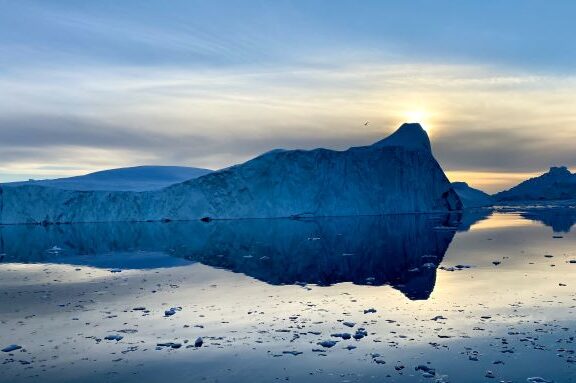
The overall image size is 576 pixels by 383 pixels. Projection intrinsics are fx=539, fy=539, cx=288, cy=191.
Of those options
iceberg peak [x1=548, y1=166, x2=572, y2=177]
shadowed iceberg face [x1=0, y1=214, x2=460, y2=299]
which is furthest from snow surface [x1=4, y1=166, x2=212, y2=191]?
iceberg peak [x1=548, y1=166, x2=572, y2=177]

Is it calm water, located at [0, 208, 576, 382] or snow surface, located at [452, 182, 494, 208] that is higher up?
snow surface, located at [452, 182, 494, 208]

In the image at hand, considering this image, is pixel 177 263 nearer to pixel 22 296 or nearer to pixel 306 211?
pixel 22 296

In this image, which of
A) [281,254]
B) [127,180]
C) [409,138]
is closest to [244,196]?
[127,180]

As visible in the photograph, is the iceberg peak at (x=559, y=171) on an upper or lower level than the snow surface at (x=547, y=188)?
upper

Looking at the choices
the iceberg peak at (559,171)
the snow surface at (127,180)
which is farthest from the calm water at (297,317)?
the iceberg peak at (559,171)

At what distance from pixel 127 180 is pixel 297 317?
4642cm

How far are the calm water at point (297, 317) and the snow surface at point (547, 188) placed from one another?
7853 cm

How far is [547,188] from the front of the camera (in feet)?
293

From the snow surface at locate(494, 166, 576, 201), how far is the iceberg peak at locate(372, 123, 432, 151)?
4727 cm

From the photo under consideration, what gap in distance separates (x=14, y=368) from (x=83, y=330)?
171 centimetres

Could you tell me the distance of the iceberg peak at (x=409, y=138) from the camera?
A: 48.3 m

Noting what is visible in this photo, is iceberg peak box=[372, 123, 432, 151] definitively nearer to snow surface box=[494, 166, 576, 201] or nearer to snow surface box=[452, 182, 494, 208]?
snow surface box=[452, 182, 494, 208]

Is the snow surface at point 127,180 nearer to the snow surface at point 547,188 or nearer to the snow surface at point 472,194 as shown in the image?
the snow surface at point 472,194

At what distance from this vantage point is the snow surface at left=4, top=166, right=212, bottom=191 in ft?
144
